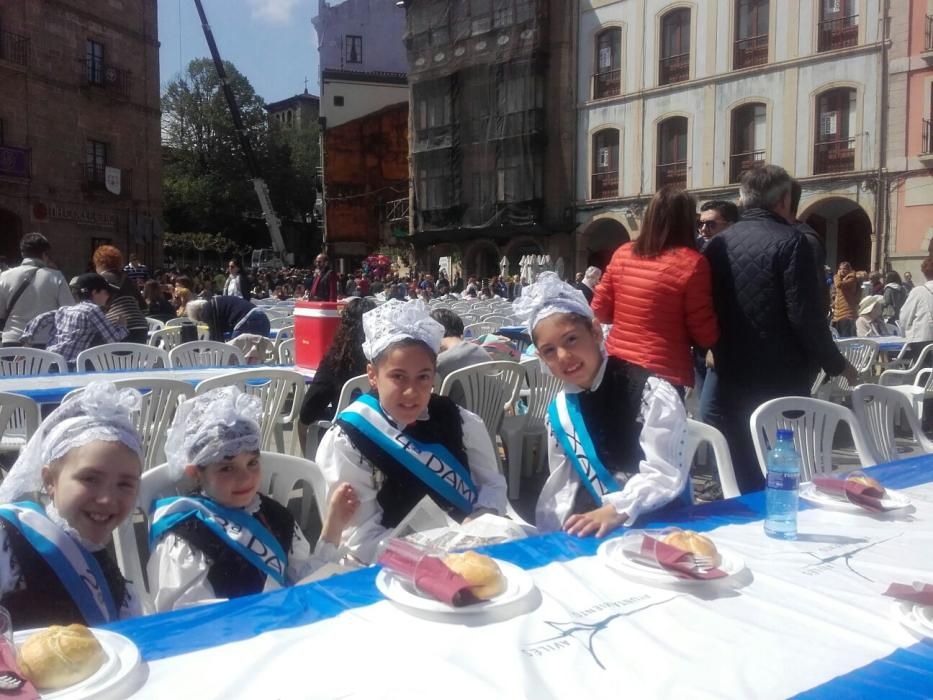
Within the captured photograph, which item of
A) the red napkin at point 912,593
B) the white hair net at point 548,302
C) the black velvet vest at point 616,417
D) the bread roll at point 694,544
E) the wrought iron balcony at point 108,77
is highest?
the wrought iron balcony at point 108,77

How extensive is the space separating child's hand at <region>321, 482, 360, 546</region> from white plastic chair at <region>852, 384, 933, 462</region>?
259 centimetres

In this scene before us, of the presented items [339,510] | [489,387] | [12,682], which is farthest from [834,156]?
[12,682]

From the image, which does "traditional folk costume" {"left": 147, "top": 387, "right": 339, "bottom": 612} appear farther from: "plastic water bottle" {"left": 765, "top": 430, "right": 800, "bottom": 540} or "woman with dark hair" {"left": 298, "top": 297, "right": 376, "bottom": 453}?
"woman with dark hair" {"left": 298, "top": 297, "right": 376, "bottom": 453}

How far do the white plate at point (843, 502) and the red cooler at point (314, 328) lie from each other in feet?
10.7

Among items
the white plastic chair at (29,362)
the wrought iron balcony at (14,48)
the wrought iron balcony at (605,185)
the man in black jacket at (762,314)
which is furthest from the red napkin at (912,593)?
the wrought iron balcony at (605,185)

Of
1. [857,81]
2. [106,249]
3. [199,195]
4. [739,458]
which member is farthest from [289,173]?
[739,458]

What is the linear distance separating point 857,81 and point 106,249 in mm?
19550

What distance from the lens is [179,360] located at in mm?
6492

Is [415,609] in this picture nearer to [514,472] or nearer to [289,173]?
[514,472]

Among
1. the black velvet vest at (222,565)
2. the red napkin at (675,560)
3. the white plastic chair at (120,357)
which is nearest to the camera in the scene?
the red napkin at (675,560)

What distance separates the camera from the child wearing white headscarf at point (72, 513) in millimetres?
1708

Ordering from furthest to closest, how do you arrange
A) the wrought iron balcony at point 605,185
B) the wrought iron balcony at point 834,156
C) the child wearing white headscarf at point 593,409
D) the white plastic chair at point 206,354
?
the wrought iron balcony at point 605,185 → the wrought iron balcony at point 834,156 → the white plastic chair at point 206,354 → the child wearing white headscarf at point 593,409

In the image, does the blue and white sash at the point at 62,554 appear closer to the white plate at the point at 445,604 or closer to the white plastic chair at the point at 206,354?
the white plate at the point at 445,604

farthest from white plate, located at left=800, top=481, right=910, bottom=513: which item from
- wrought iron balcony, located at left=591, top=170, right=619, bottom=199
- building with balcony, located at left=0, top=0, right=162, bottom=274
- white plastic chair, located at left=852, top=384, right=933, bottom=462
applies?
wrought iron balcony, located at left=591, top=170, right=619, bottom=199
